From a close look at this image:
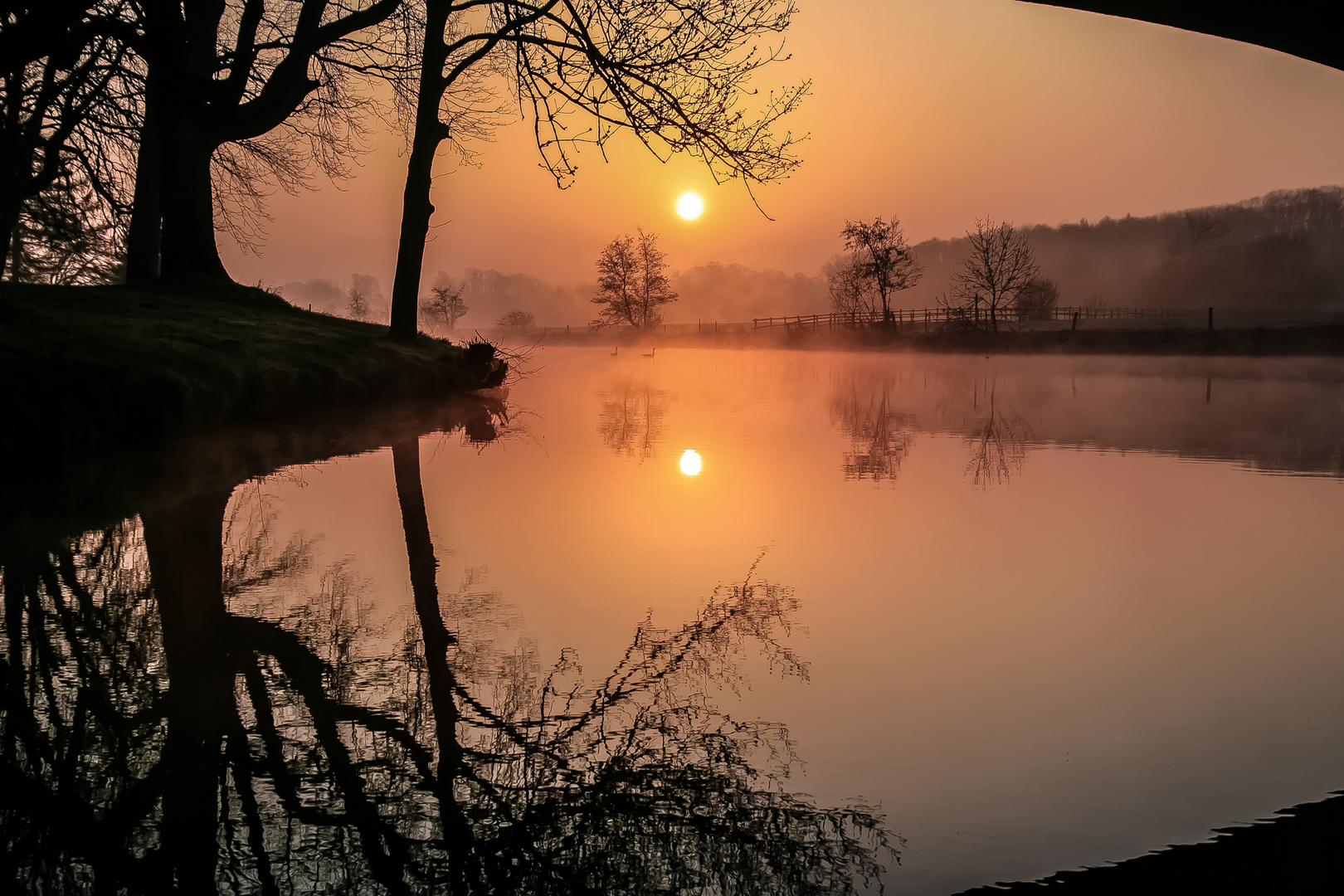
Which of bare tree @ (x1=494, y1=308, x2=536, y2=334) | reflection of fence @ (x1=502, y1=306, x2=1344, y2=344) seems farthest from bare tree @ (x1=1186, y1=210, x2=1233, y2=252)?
bare tree @ (x1=494, y1=308, x2=536, y2=334)

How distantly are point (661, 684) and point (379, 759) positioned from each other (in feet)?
3.22

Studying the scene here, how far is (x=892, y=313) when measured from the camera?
60.5 m

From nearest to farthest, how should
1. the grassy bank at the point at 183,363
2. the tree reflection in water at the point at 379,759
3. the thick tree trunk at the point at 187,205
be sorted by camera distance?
the tree reflection in water at the point at 379,759
the grassy bank at the point at 183,363
the thick tree trunk at the point at 187,205

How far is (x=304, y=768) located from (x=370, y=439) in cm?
771

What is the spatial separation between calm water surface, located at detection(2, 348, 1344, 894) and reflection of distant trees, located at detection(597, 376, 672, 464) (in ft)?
9.44

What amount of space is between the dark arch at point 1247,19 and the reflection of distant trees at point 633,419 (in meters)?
6.06

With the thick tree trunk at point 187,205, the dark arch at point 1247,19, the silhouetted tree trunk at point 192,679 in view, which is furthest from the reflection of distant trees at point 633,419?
the thick tree trunk at point 187,205

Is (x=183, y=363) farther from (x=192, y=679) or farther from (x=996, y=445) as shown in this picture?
(x=996, y=445)

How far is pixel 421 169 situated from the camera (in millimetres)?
17266

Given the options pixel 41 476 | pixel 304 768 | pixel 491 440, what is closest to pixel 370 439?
pixel 491 440

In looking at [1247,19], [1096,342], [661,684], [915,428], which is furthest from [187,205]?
[1096,342]

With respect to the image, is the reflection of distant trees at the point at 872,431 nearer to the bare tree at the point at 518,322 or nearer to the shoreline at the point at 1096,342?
the shoreline at the point at 1096,342

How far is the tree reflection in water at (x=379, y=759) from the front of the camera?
2115mm

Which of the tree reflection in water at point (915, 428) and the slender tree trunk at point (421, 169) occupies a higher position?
the slender tree trunk at point (421, 169)
